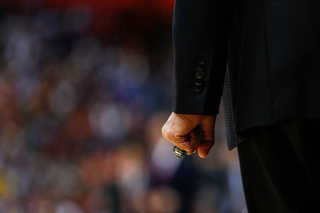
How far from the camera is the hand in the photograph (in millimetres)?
738

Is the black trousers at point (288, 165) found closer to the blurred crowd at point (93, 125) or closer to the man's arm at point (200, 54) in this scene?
the man's arm at point (200, 54)

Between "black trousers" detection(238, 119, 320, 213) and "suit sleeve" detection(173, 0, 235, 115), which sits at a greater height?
"suit sleeve" detection(173, 0, 235, 115)

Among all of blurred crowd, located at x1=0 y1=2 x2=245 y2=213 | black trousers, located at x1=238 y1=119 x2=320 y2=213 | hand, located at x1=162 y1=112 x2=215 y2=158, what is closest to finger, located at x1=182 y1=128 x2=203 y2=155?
hand, located at x1=162 y1=112 x2=215 y2=158

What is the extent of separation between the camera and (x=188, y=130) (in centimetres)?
75

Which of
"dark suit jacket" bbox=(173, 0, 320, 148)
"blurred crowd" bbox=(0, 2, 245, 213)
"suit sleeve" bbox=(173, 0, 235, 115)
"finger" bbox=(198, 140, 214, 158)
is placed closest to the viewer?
"dark suit jacket" bbox=(173, 0, 320, 148)

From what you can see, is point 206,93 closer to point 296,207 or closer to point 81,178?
point 296,207

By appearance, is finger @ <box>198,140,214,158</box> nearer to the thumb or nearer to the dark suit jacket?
the thumb

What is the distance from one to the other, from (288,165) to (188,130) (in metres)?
0.25

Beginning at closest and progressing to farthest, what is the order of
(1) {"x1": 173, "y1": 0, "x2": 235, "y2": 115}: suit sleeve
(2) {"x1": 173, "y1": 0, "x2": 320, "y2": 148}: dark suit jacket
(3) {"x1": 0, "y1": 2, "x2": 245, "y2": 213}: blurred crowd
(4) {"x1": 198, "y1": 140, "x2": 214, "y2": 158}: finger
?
(2) {"x1": 173, "y1": 0, "x2": 320, "y2": 148}: dark suit jacket < (1) {"x1": 173, "y1": 0, "x2": 235, "y2": 115}: suit sleeve < (4) {"x1": 198, "y1": 140, "x2": 214, "y2": 158}: finger < (3) {"x1": 0, "y1": 2, "x2": 245, "y2": 213}: blurred crowd

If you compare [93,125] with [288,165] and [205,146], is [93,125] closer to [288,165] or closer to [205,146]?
[205,146]

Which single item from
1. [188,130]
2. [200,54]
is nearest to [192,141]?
[188,130]

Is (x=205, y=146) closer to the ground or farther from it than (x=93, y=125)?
farther from it

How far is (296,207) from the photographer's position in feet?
2.19

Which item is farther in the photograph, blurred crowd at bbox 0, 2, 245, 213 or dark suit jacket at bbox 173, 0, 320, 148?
blurred crowd at bbox 0, 2, 245, 213
